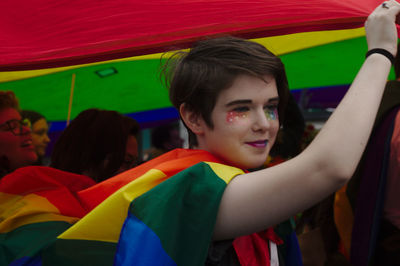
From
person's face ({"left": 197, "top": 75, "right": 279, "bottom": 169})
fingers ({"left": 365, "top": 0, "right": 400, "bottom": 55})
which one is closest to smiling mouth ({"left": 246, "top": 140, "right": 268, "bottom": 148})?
person's face ({"left": 197, "top": 75, "right": 279, "bottom": 169})

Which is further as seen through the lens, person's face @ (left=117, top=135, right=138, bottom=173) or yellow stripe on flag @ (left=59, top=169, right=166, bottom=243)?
person's face @ (left=117, top=135, right=138, bottom=173)

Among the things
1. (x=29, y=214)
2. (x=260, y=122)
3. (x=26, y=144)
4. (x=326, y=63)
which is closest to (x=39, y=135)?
(x=26, y=144)

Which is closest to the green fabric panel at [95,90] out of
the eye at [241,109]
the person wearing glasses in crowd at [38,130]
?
the person wearing glasses in crowd at [38,130]

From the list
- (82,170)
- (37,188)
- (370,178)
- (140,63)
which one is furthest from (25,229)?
(140,63)

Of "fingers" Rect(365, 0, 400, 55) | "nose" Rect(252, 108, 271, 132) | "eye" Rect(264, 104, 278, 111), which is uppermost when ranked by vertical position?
"fingers" Rect(365, 0, 400, 55)

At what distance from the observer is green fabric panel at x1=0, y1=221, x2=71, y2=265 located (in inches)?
54.4

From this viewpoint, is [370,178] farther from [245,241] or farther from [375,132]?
[245,241]

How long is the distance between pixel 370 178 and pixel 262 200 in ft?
3.50

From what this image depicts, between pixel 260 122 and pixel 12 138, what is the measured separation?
186 cm

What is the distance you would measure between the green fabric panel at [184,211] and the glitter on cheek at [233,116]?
6.9 inches

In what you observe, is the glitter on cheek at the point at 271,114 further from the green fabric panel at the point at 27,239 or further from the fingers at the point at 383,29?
the green fabric panel at the point at 27,239

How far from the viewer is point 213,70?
134 centimetres

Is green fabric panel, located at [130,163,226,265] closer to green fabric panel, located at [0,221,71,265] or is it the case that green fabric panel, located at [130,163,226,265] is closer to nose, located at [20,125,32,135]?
green fabric panel, located at [0,221,71,265]

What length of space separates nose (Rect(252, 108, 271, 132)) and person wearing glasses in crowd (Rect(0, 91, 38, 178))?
5.92ft
